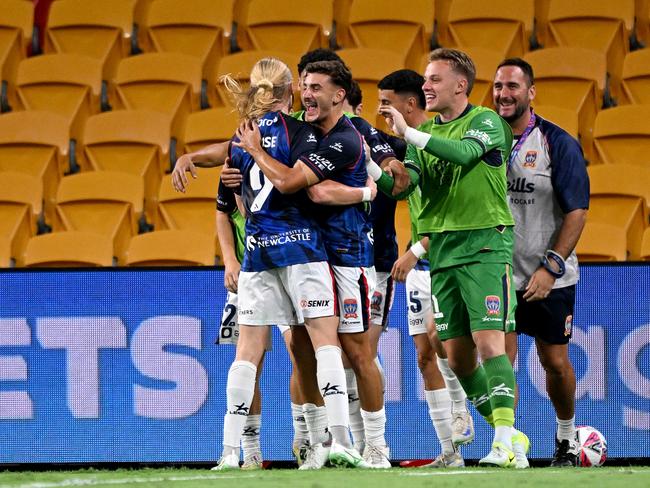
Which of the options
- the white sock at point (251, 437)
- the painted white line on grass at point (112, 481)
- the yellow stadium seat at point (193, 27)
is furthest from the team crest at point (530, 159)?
the yellow stadium seat at point (193, 27)

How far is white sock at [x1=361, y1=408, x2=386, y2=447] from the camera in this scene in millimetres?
5613

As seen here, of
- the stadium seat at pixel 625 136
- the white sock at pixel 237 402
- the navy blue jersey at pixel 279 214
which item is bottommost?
the white sock at pixel 237 402

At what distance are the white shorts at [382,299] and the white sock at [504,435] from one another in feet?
3.96

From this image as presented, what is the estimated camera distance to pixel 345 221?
5621 mm

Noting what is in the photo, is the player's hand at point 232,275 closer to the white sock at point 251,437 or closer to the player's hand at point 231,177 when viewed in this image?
the player's hand at point 231,177

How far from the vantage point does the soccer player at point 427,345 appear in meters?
6.41

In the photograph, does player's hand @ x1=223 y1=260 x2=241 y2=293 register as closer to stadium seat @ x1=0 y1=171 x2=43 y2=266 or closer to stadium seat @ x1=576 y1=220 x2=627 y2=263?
stadium seat @ x1=576 y1=220 x2=627 y2=263

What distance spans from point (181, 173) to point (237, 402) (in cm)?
113

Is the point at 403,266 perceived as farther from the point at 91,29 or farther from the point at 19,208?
the point at 91,29

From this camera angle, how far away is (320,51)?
627 cm

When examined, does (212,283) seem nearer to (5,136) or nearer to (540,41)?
(5,136)

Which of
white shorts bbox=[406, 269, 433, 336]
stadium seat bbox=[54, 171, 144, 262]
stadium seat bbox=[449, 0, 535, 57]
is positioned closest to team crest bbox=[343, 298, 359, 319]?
white shorts bbox=[406, 269, 433, 336]

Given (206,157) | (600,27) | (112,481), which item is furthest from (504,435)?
(600,27)

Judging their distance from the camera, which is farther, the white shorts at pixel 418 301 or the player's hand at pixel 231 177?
the white shorts at pixel 418 301
